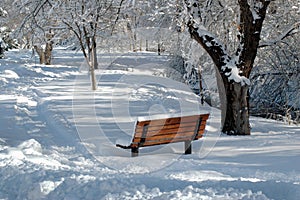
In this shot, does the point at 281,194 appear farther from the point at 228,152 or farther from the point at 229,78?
the point at 229,78

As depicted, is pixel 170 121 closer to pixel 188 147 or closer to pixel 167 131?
pixel 167 131

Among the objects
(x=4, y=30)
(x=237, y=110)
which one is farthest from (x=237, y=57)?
(x=4, y=30)

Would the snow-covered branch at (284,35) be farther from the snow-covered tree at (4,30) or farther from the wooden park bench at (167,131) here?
the snow-covered tree at (4,30)

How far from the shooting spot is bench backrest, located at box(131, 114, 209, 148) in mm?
7117

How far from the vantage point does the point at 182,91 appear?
20.8 m

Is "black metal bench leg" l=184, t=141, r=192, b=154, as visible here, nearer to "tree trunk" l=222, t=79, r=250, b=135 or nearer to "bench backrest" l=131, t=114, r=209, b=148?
"bench backrest" l=131, t=114, r=209, b=148

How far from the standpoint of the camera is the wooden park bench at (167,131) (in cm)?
712

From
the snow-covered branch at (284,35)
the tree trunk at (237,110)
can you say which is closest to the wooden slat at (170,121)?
the tree trunk at (237,110)

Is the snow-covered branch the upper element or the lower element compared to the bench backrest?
upper

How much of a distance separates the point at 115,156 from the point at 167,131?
104 centimetres

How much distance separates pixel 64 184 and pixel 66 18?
14875 mm

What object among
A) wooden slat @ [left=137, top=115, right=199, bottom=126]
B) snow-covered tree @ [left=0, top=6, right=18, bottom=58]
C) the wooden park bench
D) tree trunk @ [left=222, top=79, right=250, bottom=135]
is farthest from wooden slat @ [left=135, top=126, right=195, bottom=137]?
snow-covered tree @ [left=0, top=6, right=18, bottom=58]

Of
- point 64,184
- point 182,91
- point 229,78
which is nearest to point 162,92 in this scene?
point 182,91

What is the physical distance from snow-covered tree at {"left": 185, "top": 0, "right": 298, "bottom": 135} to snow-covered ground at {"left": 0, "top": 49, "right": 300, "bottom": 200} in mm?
594
